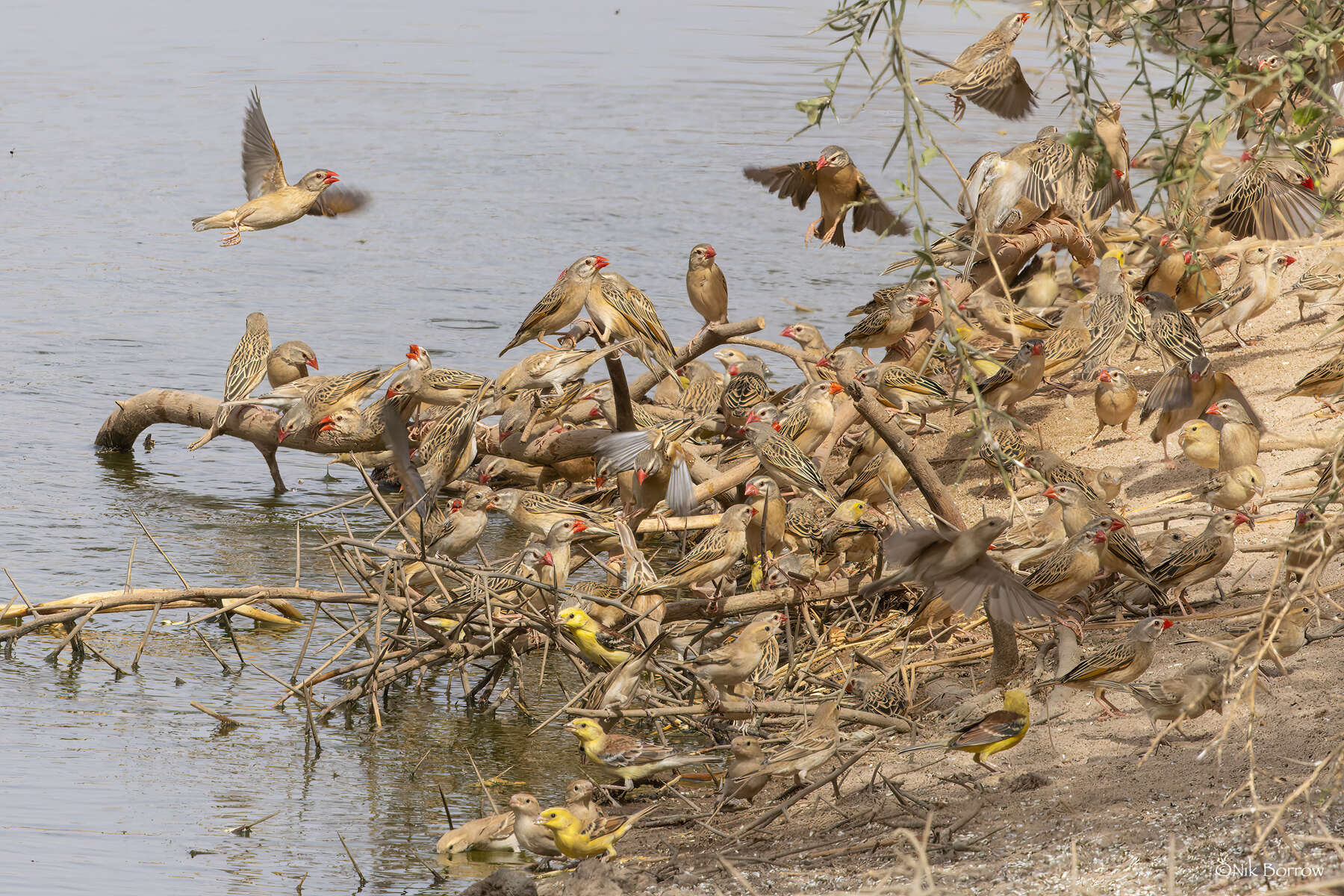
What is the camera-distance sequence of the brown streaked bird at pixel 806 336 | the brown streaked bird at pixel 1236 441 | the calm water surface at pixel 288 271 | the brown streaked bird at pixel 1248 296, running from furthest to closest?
the brown streaked bird at pixel 806 336
the brown streaked bird at pixel 1248 296
the brown streaked bird at pixel 1236 441
the calm water surface at pixel 288 271

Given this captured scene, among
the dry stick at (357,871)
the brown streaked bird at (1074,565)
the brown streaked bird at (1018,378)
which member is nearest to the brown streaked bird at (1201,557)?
the brown streaked bird at (1074,565)

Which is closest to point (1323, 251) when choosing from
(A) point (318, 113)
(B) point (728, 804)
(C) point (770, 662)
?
(C) point (770, 662)

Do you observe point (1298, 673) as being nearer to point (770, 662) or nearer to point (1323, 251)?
point (770, 662)

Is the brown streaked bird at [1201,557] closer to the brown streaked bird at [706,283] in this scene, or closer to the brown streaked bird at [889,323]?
the brown streaked bird at [889,323]

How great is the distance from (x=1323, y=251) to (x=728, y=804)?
8.32 m

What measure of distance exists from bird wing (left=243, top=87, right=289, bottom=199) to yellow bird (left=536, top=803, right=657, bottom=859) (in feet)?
21.3

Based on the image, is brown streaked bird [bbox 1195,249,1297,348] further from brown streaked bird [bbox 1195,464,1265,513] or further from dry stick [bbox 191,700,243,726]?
dry stick [bbox 191,700,243,726]

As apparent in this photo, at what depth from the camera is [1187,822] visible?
4734 millimetres

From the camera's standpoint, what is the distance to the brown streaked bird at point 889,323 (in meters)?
9.88

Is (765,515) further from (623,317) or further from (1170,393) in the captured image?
(1170,393)

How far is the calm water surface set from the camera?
239 inches

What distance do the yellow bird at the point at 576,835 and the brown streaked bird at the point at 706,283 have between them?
214 inches

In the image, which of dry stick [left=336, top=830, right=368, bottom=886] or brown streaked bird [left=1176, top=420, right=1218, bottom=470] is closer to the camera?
dry stick [left=336, top=830, right=368, bottom=886]

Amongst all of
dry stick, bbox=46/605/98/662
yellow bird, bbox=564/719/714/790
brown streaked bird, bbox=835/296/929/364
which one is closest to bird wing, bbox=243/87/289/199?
brown streaked bird, bbox=835/296/929/364
